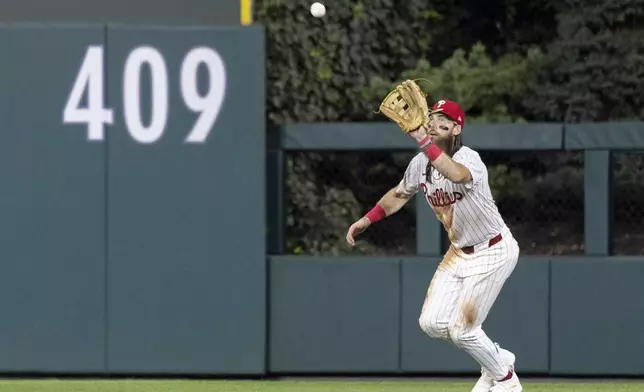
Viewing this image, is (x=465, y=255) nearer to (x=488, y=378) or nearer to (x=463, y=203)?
(x=463, y=203)

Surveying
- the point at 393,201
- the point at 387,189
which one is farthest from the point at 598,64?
the point at 393,201

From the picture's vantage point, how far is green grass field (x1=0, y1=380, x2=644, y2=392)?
895cm

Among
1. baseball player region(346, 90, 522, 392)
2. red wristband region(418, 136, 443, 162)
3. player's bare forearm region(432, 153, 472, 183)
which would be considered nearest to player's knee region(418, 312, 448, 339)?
baseball player region(346, 90, 522, 392)

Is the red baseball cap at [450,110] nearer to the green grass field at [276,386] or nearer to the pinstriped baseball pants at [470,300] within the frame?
the pinstriped baseball pants at [470,300]

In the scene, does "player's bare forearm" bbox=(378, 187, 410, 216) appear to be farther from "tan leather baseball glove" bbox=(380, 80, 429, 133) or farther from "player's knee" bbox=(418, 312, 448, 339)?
"tan leather baseball glove" bbox=(380, 80, 429, 133)

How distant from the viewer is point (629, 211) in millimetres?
11148

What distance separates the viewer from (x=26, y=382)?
9.39m

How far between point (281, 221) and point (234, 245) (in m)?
0.61

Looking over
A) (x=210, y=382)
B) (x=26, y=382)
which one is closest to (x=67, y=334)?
(x=26, y=382)

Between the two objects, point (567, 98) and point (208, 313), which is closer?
point (208, 313)

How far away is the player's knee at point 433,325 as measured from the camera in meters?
7.58

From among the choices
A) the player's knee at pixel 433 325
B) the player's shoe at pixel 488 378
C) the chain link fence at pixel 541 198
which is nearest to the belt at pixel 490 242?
the player's knee at pixel 433 325

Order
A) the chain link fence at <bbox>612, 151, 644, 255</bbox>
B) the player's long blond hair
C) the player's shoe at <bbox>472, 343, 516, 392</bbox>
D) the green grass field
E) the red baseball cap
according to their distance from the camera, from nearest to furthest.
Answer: the red baseball cap → the player's long blond hair → the player's shoe at <bbox>472, 343, 516, 392</bbox> → the green grass field → the chain link fence at <bbox>612, 151, 644, 255</bbox>

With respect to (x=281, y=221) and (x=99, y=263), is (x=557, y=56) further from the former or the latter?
(x=99, y=263)
